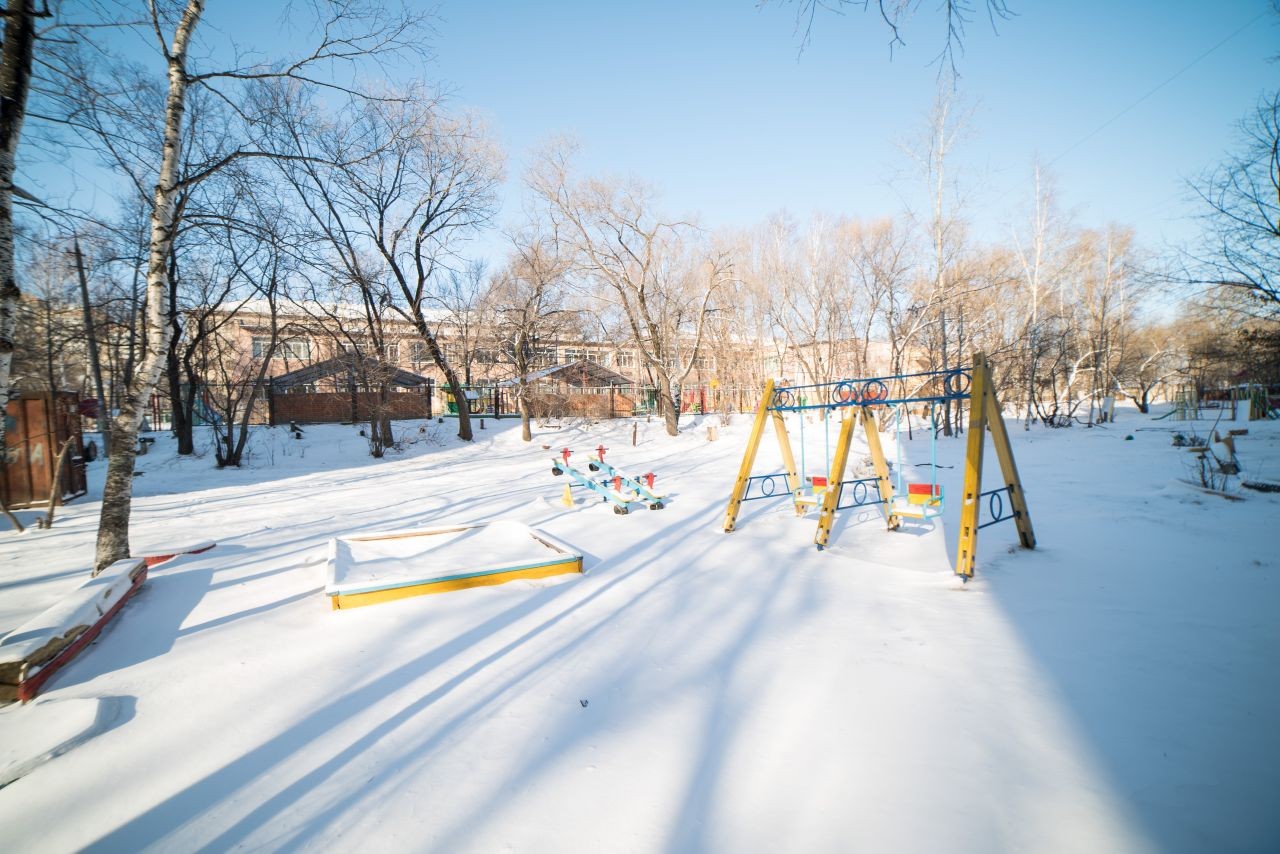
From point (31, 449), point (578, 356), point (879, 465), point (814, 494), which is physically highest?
point (578, 356)

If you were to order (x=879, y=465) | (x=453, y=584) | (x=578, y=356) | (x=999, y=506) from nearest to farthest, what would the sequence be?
(x=453, y=584)
(x=879, y=465)
(x=999, y=506)
(x=578, y=356)

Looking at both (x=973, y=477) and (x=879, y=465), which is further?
(x=879, y=465)

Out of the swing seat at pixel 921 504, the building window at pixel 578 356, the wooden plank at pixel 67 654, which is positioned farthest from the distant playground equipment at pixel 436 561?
the building window at pixel 578 356

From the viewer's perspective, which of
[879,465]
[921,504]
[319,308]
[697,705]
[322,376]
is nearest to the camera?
[697,705]

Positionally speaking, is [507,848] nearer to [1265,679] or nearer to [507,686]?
[507,686]

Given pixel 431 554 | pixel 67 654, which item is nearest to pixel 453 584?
pixel 431 554

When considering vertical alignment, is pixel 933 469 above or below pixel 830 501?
above

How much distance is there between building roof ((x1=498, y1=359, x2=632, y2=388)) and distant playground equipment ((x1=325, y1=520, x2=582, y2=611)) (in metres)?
21.5

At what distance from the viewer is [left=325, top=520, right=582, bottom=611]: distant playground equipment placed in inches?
171

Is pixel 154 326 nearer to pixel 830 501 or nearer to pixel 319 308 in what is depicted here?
pixel 830 501

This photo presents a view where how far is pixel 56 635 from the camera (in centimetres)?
334

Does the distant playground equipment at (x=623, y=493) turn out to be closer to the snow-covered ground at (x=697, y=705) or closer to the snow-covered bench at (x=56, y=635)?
the snow-covered ground at (x=697, y=705)

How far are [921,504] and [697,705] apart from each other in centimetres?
457

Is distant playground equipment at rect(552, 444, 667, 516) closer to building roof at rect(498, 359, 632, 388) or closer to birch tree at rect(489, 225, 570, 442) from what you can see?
birch tree at rect(489, 225, 570, 442)
